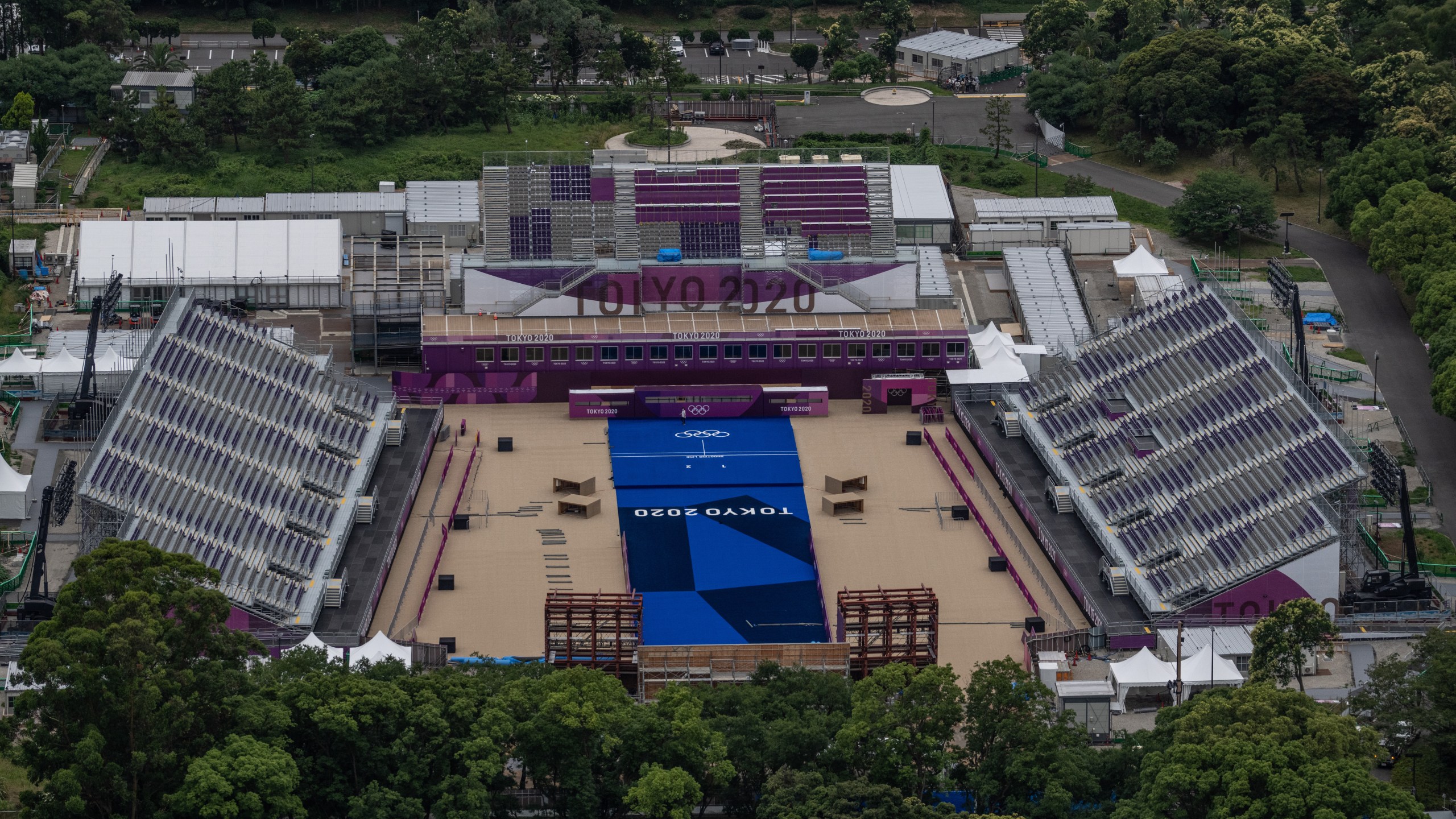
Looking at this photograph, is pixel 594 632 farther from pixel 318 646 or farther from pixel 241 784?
pixel 241 784

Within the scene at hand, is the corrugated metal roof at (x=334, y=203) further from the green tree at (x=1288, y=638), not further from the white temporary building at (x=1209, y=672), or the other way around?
the green tree at (x=1288, y=638)

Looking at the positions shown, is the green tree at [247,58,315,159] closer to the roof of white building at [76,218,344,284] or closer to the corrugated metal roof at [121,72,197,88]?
the corrugated metal roof at [121,72,197,88]

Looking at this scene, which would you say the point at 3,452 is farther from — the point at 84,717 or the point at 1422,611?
the point at 1422,611

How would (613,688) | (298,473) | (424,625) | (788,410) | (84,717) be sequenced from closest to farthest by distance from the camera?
1. (84,717)
2. (613,688)
3. (424,625)
4. (298,473)
5. (788,410)

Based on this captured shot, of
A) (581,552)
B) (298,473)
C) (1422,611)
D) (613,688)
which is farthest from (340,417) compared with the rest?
(1422,611)

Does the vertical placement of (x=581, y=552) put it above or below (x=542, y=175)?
below

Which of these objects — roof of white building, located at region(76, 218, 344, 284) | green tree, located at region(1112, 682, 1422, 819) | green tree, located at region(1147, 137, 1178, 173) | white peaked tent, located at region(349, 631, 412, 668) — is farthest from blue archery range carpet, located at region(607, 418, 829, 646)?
green tree, located at region(1147, 137, 1178, 173)
